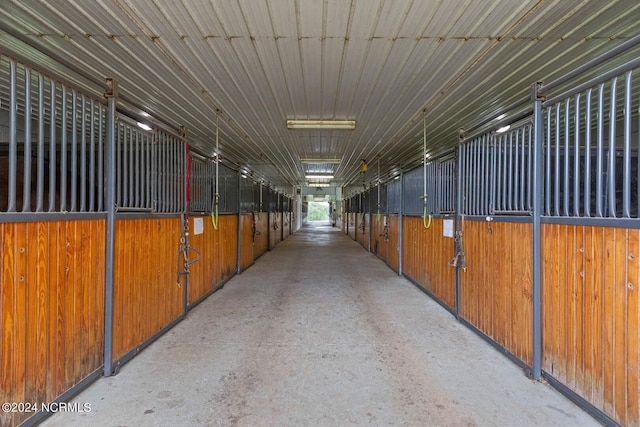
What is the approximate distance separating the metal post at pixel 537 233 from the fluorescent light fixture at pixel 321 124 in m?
3.60

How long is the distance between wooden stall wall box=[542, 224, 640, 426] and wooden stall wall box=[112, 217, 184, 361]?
3.05m

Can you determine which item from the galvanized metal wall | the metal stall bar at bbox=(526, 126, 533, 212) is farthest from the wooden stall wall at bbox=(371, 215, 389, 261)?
the metal stall bar at bbox=(526, 126, 533, 212)

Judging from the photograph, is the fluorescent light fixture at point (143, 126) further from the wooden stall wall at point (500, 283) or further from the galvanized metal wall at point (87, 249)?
the wooden stall wall at point (500, 283)

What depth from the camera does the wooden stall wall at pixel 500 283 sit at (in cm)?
246

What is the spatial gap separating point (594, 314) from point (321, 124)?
466 cm

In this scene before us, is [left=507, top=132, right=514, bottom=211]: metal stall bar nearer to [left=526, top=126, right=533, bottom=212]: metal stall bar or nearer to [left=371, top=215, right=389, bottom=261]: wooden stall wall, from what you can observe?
[left=526, top=126, right=533, bottom=212]: metal stall bar

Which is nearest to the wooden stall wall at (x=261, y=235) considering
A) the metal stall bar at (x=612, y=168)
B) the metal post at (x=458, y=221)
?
the metal post at (x=458, y=221)

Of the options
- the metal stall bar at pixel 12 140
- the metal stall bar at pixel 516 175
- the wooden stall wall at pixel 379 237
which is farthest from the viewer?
the wooden stall wall at pixel 379 237

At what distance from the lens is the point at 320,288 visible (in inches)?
201

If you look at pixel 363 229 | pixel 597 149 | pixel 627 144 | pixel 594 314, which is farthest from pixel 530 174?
pixel 363 229

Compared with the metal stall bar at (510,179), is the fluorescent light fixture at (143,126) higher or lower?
higher

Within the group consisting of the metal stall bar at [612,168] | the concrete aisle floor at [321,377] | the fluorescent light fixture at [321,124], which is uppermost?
the fluorescent light fixture at [321,124]

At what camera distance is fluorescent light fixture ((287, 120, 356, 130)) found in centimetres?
568

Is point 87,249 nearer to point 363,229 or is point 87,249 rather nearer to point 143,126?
point 143,126
